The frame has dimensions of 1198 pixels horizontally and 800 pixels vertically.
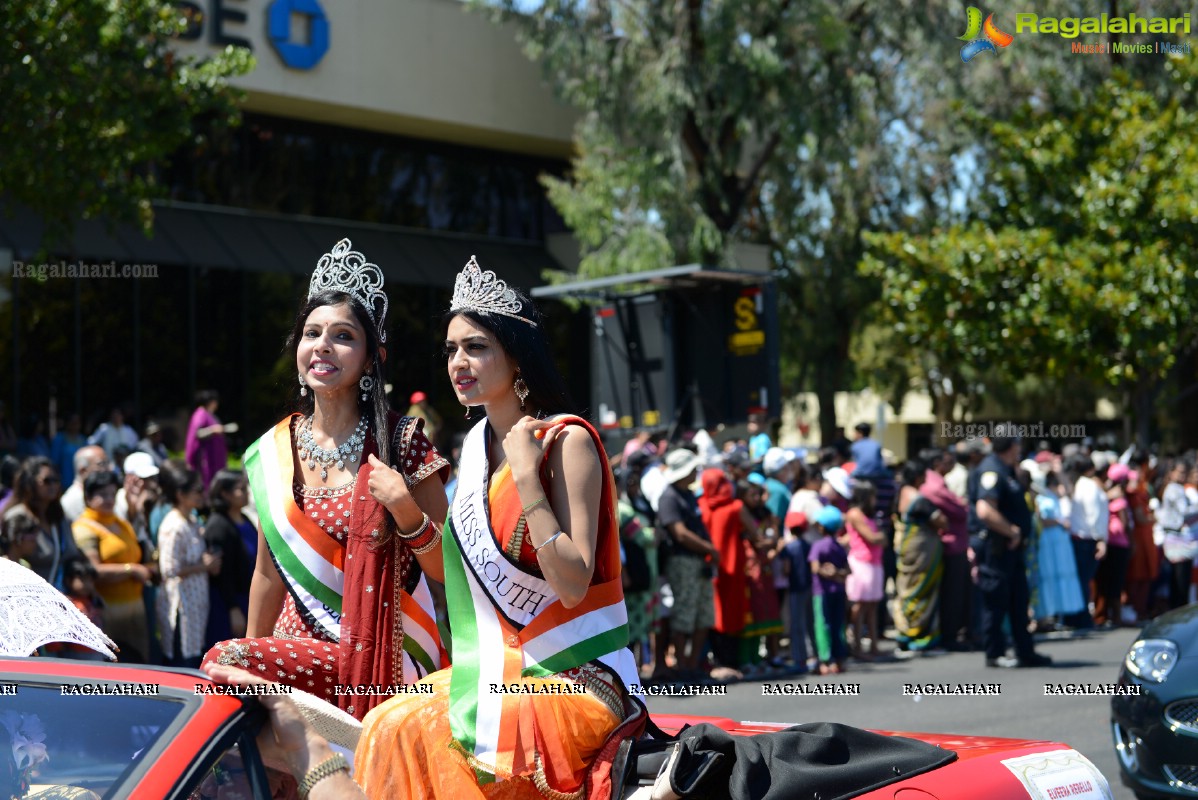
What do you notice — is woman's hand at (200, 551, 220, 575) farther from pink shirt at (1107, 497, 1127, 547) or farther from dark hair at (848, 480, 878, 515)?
pink shirt at (1107, 497, 1127, 547)

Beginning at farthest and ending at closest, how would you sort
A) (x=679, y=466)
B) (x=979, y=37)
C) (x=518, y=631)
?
(x=979, y=37)
(x=679, y=466)
(x=518, y=631)

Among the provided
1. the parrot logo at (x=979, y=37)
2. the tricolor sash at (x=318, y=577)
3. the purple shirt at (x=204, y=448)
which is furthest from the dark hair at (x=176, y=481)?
the parrot logo at (x=979, y=37)

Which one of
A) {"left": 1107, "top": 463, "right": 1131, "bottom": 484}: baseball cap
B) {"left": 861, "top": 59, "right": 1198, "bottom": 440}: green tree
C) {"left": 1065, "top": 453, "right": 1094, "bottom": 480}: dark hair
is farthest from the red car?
{"left": 861, "top": 59, "right": 1198, "bottom": 440}: green tree

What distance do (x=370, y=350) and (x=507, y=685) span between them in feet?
3.68

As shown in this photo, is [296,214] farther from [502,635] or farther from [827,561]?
[502,635]

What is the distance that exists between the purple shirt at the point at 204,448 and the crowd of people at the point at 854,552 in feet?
14.0

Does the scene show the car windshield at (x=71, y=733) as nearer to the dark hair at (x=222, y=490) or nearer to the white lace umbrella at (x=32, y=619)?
the white lace umbrella at (x=32, y=619)

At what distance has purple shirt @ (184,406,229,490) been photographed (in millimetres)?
14977

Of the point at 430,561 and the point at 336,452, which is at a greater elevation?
the point at 336,452

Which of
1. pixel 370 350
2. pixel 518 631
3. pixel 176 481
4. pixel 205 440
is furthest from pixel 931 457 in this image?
pixel 518 631

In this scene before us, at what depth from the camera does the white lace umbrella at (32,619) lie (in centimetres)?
315

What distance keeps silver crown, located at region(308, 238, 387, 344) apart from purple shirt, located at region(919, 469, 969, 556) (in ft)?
33.9

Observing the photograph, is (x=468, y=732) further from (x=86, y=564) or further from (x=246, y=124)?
(x=246, y=124)

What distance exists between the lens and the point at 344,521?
3.95 meters
